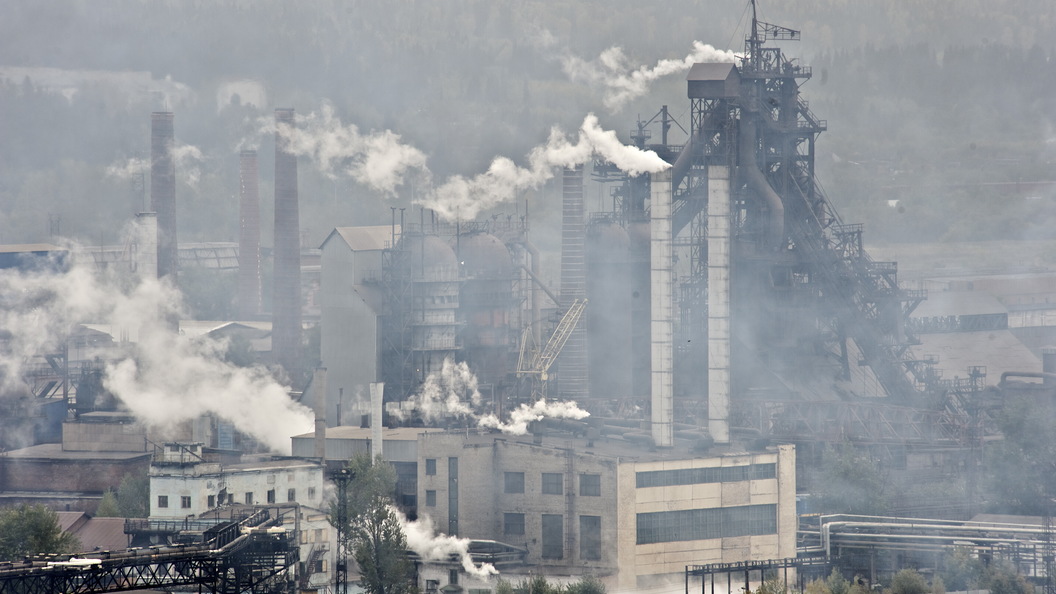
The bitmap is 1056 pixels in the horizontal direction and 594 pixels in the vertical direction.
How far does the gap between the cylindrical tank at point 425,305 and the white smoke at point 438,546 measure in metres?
8.29

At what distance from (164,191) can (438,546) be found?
26408 millimetres

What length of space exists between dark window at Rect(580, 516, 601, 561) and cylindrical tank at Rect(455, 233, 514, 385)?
36.2 ft

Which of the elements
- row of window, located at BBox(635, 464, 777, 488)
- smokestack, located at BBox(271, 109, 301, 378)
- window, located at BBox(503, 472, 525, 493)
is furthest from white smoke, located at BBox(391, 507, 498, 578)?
smokestack, located at BBox(271, 109, 301, 378)

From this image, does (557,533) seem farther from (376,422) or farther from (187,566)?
(187,566)

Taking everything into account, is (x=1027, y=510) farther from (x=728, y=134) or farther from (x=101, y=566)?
(x=101, y=566)

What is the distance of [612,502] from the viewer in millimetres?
36562

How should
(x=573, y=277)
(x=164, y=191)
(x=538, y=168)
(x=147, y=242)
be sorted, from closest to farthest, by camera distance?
(x=538, y=168) < (x=573, y=277) < (x=147, y=242) < (x=164, y=191)

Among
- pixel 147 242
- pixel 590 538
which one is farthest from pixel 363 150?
pixel 590 538

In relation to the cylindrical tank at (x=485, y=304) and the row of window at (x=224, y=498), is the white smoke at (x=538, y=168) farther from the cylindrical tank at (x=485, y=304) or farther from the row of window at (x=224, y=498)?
the row of window at (x=224, y=498)

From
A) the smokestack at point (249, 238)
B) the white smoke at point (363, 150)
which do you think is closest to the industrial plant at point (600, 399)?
the white smoke at point (363, 150)

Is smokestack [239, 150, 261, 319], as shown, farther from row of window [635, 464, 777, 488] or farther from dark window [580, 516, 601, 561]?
row of window [635, 464, 777, 488]

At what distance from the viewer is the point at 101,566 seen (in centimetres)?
2702

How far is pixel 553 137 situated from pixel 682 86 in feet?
137

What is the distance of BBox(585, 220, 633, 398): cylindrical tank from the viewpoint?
48688 millimetres
